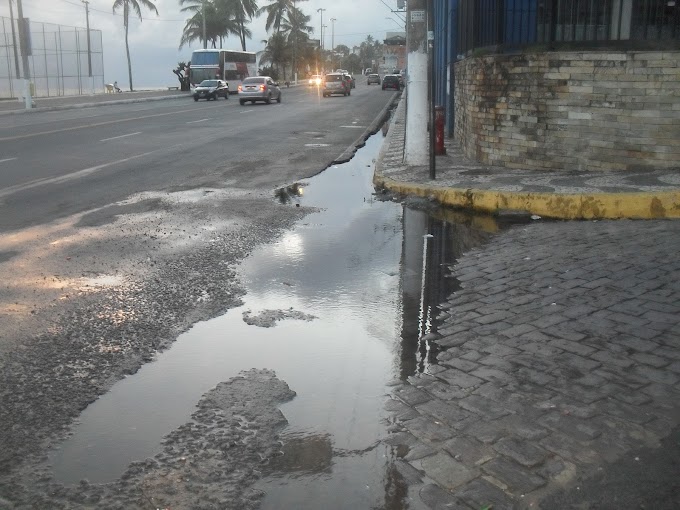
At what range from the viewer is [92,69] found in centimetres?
5822

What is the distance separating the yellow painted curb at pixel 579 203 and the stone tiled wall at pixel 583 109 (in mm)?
2212

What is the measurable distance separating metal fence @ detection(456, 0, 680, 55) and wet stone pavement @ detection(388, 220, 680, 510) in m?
5.12

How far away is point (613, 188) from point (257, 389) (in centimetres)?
663

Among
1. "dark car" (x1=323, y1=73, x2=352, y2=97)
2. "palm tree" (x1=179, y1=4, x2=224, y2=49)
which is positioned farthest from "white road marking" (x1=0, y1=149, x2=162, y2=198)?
"palm tree" (x1=179, y1=4, x2=224, y2=49)

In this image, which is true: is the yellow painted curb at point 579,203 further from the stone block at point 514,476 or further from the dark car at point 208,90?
the dark car at point 208,90

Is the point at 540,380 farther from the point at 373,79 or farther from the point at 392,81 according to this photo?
the point at 373,79

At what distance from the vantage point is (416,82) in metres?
13.0

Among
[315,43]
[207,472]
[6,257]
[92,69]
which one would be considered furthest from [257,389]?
[315,43]

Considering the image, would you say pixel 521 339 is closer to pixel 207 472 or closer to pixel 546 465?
pixel 546 465

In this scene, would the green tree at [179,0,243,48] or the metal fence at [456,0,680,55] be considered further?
the green tree at [179,0,243,48]

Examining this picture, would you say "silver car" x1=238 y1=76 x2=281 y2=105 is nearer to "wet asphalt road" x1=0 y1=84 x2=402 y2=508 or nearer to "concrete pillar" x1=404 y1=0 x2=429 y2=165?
"wet asphalt road" x1=0 y1=84 x2=402 y2=508

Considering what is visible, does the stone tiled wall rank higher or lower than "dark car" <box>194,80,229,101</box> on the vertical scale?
lower

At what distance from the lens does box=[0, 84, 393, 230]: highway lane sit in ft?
36.3

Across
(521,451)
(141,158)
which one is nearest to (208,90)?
(141,158)
